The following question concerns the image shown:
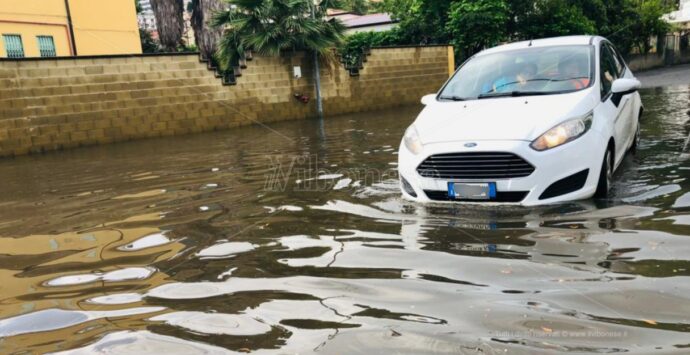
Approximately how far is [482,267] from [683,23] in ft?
154

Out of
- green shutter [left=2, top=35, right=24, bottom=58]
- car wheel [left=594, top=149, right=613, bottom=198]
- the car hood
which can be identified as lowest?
car wheel [left=594, top=149, right=613, bottom=198]

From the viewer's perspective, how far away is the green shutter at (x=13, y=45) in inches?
835

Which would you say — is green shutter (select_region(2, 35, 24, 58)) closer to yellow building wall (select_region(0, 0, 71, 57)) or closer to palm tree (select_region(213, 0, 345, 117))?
yellow building wall (select_region(0, 0, 71, 57))

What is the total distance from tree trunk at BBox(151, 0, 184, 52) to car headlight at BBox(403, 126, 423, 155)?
2008 centimetres

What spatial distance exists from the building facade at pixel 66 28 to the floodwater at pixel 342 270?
18.0 m

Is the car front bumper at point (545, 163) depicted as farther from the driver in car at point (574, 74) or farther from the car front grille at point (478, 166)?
the driver in car at point (574, 74)

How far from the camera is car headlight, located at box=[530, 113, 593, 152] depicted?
4254 mm

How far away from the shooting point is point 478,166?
432 cm

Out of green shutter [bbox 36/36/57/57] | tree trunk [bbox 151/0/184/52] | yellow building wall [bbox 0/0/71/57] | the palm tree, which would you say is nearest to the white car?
the palm tree

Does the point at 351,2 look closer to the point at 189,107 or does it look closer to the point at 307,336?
the point at 189,107

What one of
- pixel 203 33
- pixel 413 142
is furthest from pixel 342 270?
pixel 203 33

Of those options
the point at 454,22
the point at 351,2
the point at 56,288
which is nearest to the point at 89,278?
the point at 56,288

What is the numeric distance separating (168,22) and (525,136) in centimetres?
2128

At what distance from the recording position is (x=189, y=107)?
14836 mm
